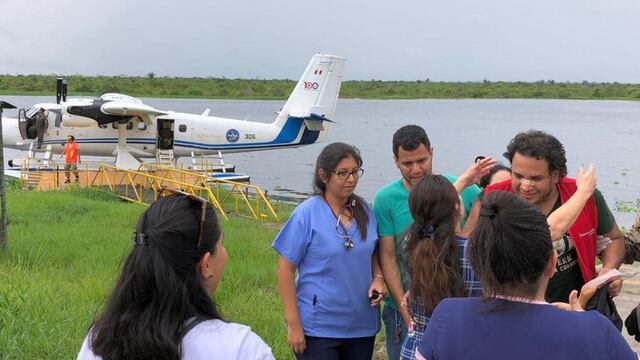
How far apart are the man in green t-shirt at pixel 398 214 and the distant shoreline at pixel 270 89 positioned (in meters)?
65.3

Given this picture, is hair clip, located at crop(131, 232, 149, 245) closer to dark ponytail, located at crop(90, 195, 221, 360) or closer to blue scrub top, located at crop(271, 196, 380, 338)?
dark ponytail, located at crop(90, 195, 221, 360)

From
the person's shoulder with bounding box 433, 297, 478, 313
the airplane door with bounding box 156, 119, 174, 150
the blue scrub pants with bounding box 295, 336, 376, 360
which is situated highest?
the person's shoulder with bounding box 433, 297, 478, 313

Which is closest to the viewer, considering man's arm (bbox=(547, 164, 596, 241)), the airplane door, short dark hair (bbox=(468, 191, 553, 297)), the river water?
short dark hair (bbox=(468, 191, 553, 297))

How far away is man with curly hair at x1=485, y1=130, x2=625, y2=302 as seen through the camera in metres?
2.63

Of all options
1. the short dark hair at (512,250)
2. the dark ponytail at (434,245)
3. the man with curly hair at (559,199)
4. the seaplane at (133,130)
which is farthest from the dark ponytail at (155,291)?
the seaplane at (133,130)

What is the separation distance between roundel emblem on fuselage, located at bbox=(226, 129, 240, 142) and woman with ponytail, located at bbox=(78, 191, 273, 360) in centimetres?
1855

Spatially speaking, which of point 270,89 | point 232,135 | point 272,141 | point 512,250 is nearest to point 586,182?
point 512,250

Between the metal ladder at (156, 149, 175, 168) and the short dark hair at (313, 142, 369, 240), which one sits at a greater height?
the short dark hair at (313, 142, 369, 240)

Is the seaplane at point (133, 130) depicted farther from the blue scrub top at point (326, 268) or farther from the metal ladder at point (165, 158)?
the blue scrub top at point (326, 268)

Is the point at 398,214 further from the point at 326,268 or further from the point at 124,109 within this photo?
the point at 124,109

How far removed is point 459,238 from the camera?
2471 millimetres

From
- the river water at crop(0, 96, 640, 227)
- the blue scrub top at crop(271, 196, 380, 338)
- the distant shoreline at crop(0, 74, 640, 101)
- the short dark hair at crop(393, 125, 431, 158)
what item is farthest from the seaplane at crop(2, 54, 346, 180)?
the distant shoreline at crop(0, 74, 640, 101)

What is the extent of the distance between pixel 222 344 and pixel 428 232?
111cm

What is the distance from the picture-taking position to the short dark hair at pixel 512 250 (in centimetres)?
165
